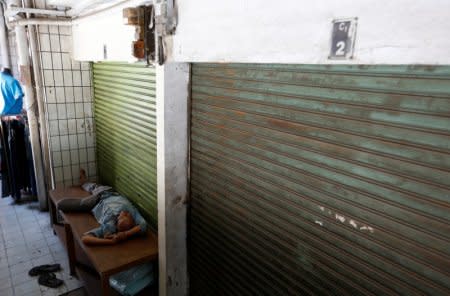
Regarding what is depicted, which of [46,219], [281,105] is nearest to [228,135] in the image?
[281,105]

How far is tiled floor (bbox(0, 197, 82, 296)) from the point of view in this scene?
409 cm

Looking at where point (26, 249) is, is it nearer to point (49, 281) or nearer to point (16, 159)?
point (49, 281)

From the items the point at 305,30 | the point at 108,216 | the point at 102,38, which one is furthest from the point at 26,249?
the point at 305,30

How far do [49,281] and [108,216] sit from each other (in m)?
1.31

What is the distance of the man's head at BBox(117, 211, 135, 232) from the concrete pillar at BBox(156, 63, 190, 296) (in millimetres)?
678

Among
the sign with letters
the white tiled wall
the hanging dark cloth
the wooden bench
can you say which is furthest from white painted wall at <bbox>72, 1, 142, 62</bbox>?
the sign with letters

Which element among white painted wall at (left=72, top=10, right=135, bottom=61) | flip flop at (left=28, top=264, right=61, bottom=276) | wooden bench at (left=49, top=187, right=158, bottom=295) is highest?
white painted wall at (left=72, top=10, right=135, bottom=61)

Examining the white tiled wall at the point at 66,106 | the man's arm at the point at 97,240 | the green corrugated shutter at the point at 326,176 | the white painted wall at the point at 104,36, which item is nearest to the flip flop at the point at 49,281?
the man's arm at the point at 97,240

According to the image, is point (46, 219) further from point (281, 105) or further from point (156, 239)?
point (281, 105)

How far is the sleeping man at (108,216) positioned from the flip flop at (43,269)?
0.84 m

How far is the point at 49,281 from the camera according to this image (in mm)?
4168

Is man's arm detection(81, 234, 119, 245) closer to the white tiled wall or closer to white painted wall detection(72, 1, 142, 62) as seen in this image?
white painted wall detection(72, 1, 142, 62)

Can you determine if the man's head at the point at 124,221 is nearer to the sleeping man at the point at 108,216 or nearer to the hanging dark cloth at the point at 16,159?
the sleeping man at the point at 108,216

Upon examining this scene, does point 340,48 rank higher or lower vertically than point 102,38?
lower
